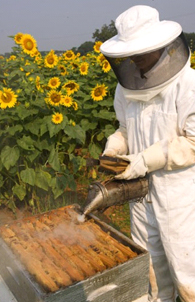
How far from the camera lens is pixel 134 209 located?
8.69ft

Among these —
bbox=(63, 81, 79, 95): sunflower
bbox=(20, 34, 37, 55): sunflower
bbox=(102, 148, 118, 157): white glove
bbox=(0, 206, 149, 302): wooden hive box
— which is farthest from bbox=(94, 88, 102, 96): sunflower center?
bbox=(0, 206, 149, 302): wooden hive box

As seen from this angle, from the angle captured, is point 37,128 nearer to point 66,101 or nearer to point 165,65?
point 66,101

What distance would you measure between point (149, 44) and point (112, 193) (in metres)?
0.89

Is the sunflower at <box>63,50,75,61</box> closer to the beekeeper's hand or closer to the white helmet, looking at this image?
the white helmet

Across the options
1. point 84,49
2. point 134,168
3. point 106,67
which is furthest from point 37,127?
point 84,49

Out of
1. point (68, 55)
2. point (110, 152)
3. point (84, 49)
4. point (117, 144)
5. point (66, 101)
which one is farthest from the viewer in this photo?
point (84, 49)

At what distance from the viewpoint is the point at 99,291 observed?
6.03 ft

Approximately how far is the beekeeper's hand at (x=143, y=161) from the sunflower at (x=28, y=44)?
8.27ft

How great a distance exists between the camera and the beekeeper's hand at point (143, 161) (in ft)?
7.09

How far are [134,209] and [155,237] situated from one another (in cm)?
25

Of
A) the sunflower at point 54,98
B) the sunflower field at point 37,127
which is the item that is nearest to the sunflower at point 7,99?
the sunflower field at point 37,127

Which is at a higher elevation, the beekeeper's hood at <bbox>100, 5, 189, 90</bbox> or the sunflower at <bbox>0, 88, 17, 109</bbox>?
the beekeeper's hood at <bbox>100, 5, 189, 90</bbox>

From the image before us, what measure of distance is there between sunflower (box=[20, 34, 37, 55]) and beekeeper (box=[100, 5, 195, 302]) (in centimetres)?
195

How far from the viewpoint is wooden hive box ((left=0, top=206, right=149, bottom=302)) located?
1.78 meters
